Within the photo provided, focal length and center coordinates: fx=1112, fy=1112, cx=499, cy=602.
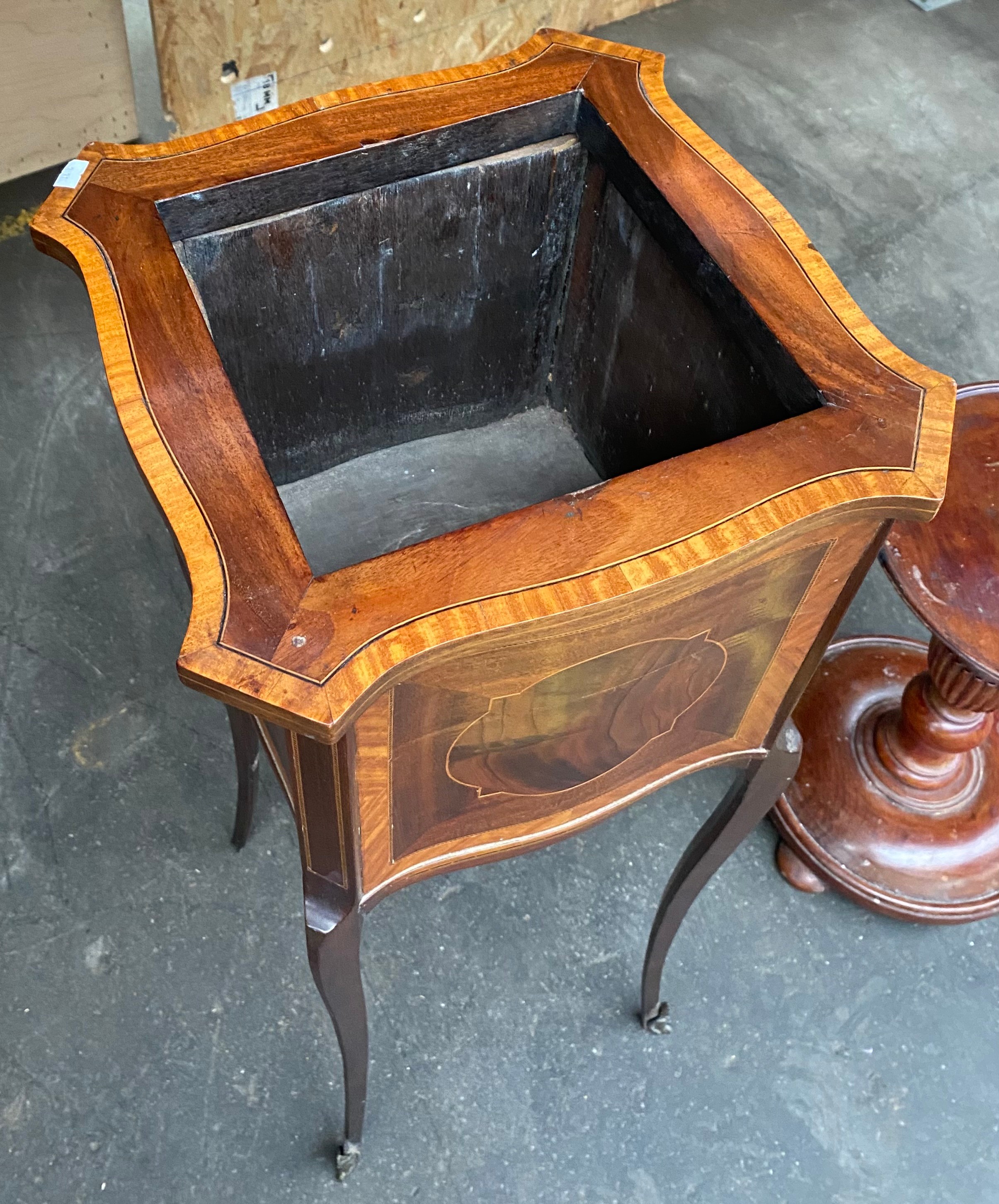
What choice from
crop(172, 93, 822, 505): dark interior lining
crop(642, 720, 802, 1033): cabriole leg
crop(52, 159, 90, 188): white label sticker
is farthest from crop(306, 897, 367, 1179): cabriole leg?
crop(52, 159, 90, 188): white label sticker

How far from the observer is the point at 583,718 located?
874 millimetres

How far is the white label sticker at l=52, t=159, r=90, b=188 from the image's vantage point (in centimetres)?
94

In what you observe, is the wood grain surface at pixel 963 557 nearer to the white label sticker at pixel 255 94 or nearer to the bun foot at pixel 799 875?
the bun foot at pixel 799 875

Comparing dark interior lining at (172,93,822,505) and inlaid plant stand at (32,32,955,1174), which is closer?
inlaid plant stand at (32,32,955,1174)

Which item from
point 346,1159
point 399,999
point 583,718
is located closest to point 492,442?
point 583,718

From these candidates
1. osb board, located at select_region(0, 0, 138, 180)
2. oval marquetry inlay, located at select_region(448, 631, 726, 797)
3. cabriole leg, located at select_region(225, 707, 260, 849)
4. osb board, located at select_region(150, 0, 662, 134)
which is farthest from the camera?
osb board, located at select_region(150, 0, 662, 134)

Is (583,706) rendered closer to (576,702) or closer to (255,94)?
→ (576,702)

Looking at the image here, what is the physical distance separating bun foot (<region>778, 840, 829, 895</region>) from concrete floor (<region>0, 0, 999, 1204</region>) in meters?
0.02

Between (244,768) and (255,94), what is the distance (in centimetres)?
162

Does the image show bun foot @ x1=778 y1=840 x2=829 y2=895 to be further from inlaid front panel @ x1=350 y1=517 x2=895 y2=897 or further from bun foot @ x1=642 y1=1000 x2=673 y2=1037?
inlaid front panel @ x1=350 y1=517 x2=895 y2=897

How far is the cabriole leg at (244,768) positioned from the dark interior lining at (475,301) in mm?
276

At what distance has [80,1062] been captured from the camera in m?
1.34

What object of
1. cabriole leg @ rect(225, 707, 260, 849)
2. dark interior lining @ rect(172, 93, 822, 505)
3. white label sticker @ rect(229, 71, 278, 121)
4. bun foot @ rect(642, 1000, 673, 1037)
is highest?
dark interior lining @ rect(172, 93, 822, 505)

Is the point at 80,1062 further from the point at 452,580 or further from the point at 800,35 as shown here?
the point at 800,35
